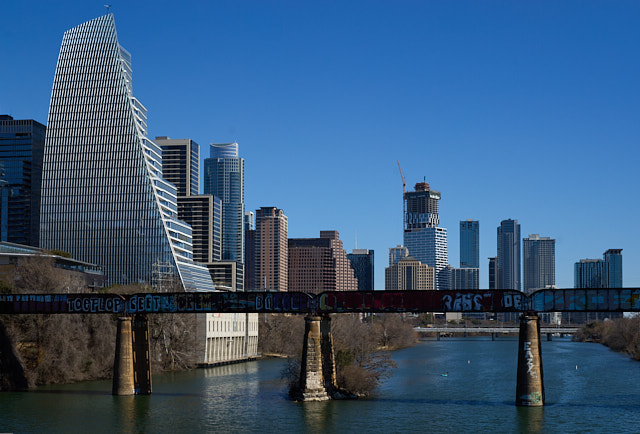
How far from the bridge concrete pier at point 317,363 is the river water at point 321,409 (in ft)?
5.61

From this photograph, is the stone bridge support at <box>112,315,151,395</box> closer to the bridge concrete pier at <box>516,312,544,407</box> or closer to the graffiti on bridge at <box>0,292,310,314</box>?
the graffiti on bridge at <box>0,292,310,314</box>

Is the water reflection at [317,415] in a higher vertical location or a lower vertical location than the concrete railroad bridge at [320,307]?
lower

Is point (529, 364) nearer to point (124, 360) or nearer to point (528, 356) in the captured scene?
point (528, 356)

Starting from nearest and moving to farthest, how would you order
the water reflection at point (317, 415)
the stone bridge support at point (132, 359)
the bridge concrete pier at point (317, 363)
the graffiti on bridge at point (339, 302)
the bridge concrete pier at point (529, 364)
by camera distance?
1. the water reflection at point (317, 415)
2. the bridge concrete pier at point (529, 364)
3. the graffiti on bridge at point (339, 302)
4. the bridge concrete pier at point (317, 363)
5. the stone bridge support at point (132, 359)

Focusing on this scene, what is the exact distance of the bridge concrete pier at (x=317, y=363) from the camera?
77188 millimetres

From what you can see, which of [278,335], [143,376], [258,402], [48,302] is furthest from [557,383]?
[278,335]

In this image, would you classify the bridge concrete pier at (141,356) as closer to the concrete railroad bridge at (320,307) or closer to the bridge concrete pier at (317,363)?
the concrete railroad bridge at (320,307)

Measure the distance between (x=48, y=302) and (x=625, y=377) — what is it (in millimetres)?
79486

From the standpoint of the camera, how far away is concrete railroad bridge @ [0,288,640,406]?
75250 millimetres

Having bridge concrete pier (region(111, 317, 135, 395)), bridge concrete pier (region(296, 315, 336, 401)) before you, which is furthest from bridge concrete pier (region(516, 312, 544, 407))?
bridge concrete pier (region(111, 317, 135, 395))

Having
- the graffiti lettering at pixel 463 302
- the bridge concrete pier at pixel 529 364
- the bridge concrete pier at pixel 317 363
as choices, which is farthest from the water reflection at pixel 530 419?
the bridge concrete pier at pixel 317 363

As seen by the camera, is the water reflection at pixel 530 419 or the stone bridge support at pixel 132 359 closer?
the water reflection at pixel 530 419

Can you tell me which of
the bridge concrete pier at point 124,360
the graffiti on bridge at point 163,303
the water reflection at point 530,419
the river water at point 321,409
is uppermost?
the graffiti on bridge at point 163,303

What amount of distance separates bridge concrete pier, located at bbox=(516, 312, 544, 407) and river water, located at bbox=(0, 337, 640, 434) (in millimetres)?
1453
